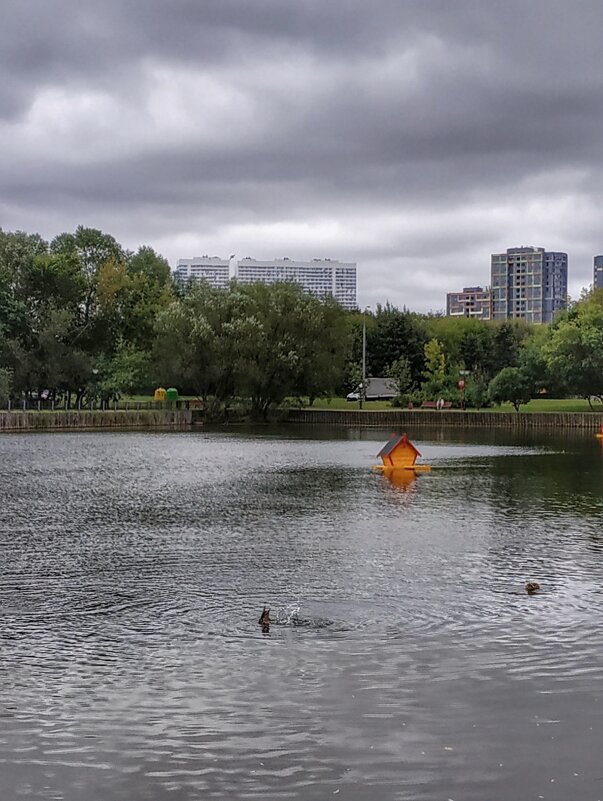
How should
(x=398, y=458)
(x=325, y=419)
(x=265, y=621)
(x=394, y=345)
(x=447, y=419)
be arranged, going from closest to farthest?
(x=265, y=621)
(x=398, y=458)
(x=447, y=419)
(x=325, y=419)
(x=394, y=345)

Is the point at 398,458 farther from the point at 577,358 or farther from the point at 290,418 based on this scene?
the point at 290,418

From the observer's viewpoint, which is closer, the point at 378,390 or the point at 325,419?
the point at 325,419

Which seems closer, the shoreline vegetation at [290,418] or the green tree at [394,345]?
the shoreline vegetation at [290,418]

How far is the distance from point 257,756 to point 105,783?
1.25 m

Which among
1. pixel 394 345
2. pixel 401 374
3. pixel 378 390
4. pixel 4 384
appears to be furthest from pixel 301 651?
pixel 378 390

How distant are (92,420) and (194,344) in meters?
9.90

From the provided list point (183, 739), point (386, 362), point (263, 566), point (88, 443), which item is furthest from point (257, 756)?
point (386, 362)

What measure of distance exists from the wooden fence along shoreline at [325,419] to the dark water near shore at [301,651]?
44.3m

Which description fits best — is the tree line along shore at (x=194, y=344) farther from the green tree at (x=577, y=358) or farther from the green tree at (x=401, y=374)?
the green tree at (x=401, y=374)

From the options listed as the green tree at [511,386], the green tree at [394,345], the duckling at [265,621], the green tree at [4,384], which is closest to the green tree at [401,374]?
the green tree at [394,345]

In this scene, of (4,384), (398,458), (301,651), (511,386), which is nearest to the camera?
(301,651)

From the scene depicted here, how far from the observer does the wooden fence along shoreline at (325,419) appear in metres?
69.6

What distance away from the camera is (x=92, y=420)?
7244cm

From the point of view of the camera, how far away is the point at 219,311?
78750mm
